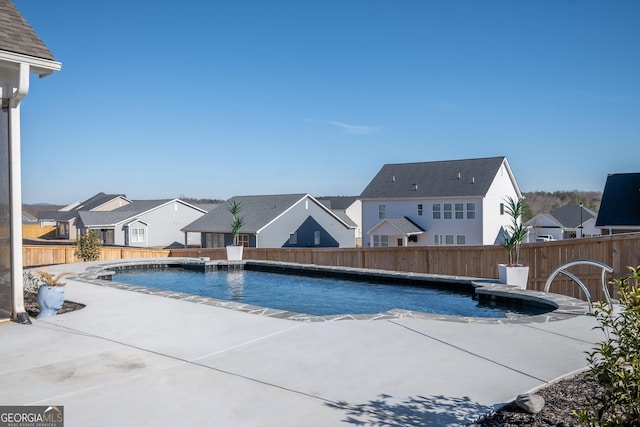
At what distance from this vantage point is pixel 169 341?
6.12 metres

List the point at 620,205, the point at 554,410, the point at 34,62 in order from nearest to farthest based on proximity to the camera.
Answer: the point at 554,410
the point at 34,62
the point at 620,205

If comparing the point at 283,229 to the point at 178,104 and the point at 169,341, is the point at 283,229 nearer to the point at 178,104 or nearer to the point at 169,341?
the point at 178,104

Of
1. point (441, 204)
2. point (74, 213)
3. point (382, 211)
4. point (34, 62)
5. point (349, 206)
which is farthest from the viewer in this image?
point (74, 213)

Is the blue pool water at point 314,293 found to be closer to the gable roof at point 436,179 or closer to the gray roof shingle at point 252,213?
the gray roof shingle at point 252,213

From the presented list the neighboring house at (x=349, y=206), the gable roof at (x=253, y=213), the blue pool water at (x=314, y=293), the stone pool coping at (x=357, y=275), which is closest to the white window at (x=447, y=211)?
the gable roof at (x=253, y=213)

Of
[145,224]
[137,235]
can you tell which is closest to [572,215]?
[145,224]

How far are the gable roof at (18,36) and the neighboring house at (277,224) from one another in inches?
980

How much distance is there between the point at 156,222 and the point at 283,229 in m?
15.4

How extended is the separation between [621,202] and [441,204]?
11632 mm

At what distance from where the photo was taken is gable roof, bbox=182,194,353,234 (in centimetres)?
3350

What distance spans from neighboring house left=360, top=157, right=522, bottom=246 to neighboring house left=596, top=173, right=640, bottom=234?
7.85 meters

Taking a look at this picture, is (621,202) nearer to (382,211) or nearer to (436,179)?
(436,179)

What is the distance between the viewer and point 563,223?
4581cm

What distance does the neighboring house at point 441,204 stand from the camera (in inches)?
1233
